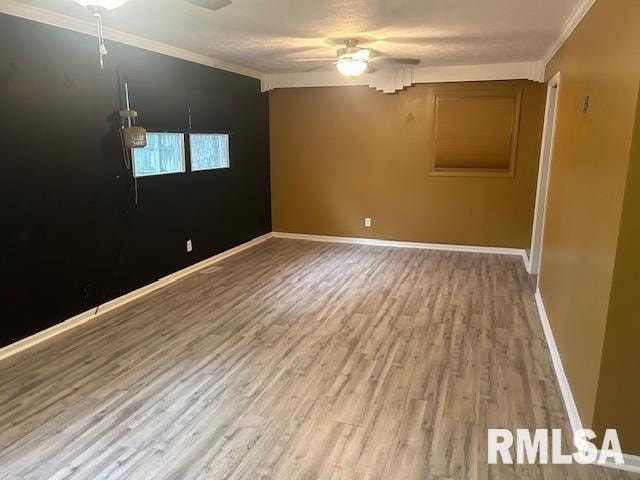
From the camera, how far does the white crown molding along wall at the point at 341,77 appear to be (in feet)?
10.8

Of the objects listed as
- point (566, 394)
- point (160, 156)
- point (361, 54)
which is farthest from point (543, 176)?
point (160, 156)

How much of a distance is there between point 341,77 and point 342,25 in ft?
9.11

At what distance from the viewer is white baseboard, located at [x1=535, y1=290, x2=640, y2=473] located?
2.11 m

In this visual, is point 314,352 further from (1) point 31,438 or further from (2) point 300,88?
(2) point 300,88

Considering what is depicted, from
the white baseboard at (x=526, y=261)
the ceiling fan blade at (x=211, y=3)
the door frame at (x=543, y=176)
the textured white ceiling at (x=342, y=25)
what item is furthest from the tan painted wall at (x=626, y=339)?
the white baseboard at (x=526, y=261)

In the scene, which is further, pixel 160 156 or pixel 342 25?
pixel 160 156

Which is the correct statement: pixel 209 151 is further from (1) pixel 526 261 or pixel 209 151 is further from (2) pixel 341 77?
(1) pixel 526 261

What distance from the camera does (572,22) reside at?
134 inches

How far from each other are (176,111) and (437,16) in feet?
9.21

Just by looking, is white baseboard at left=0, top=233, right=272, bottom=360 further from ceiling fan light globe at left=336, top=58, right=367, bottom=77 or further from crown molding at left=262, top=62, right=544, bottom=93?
ceiling fan light globe at left=336, top=58, right=367, bottom=77

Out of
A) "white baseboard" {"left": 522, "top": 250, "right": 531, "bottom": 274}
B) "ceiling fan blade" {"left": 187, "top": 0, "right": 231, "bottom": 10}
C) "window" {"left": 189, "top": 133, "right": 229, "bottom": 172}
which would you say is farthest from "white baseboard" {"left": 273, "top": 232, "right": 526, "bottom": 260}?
"ceiling fan blade" {"left": 187, "top": 0, "right": 231, "bottom": 10}

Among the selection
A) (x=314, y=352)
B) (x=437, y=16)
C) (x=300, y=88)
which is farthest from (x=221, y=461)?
(x=300, y=88)

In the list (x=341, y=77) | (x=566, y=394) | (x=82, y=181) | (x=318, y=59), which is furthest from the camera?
(x=341, y=77)

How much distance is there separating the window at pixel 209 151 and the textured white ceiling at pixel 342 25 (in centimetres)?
96
